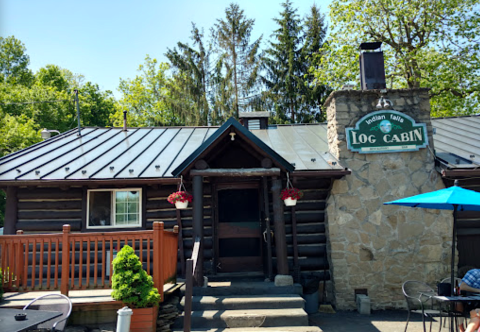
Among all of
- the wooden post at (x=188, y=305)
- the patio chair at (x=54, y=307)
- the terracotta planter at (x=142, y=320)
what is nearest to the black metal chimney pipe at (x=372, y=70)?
the wooden post at (x=188, y=305)

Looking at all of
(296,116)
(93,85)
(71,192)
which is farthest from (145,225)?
(93,85)

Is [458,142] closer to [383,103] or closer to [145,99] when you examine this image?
[383,103]

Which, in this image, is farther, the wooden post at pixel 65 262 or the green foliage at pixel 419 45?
the green foliage at pixel 419 45

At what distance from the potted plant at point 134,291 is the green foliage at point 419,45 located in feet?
61.8

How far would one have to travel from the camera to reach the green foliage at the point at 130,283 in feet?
21.5

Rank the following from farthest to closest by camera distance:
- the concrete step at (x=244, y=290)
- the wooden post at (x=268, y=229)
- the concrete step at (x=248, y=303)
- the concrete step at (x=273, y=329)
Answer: the wooden post at (x=268, y=229) < the concrete step at (x=244, y=290) < the concrete step at (x=248, y=303) < the concrete step at (x=273, y=329)

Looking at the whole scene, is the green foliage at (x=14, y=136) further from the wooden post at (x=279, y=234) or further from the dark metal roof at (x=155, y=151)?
the wooden post at (x=279, y=234)

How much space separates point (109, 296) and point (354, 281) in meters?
5.63

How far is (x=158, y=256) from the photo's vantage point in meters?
7.21

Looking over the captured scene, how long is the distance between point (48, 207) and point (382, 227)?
844 centimetres

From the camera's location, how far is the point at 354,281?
909 cm

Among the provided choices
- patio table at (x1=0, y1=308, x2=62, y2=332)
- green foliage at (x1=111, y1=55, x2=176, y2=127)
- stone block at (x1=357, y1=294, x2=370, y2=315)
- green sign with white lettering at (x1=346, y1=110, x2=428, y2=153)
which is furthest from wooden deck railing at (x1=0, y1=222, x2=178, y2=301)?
green foliage at (x1=111, y1=55, x2=176, y2=127)

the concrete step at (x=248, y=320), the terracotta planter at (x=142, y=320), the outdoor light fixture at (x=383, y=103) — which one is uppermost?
the outdoor light fixture at (x=383, y=103)

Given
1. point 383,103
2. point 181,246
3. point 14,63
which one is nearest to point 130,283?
point 181,246
